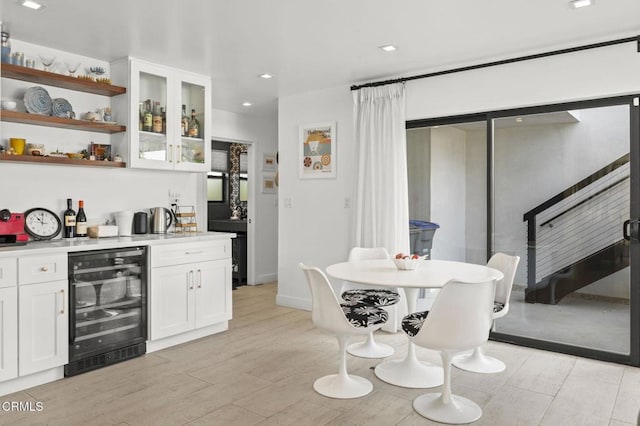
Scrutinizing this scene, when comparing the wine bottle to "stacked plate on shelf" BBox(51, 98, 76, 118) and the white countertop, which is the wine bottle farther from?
the white countertop

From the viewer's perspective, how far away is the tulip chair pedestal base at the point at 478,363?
133 inches

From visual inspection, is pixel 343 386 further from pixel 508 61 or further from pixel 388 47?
pixel 508 61

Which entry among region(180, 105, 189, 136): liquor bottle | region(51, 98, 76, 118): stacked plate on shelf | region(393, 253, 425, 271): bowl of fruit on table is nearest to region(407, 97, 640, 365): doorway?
region(393, 253, 425, 271): bowl of fruit on table

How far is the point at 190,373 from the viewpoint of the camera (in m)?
3.34


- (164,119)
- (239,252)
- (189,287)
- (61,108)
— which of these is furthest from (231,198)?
(61,108)

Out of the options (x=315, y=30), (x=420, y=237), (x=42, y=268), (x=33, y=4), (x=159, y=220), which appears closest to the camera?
(x=33, y=4)

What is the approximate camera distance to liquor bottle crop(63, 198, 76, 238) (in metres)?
3.74

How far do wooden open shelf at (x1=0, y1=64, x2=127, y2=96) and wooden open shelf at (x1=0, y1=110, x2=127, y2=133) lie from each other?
29 cm

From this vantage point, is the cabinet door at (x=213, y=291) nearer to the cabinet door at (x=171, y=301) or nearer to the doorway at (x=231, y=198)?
the cabinet door at (x=171, y=301)

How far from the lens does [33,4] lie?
114 inches

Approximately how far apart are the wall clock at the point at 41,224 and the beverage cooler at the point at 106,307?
1.85 feet

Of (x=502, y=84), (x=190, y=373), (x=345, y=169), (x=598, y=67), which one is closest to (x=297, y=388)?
(x=190, y=373)

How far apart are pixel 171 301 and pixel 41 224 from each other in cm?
117

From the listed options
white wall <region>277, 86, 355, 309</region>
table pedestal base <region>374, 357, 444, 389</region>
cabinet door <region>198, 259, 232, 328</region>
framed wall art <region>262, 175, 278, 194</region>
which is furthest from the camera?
framed wall art <region>262, 175, 278, 194</region>
